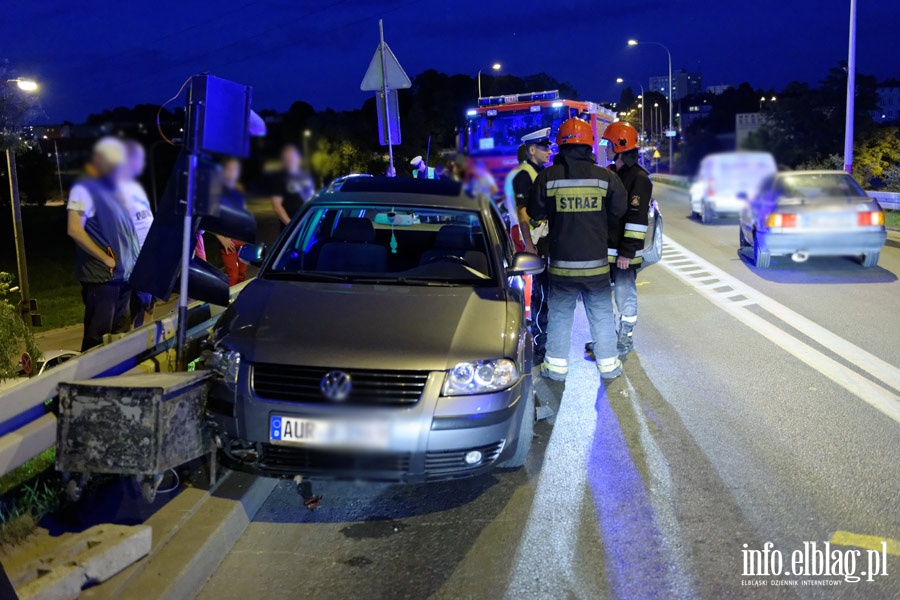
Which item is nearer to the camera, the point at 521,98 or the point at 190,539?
the point at 190,539

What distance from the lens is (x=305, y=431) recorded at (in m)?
3.89

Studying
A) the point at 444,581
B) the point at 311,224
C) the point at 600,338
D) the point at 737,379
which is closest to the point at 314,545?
the point at 444,581

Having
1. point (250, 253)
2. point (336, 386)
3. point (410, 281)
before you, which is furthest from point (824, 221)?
point (336, 386)

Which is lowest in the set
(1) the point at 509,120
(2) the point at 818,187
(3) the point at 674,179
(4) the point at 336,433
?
(4) the point at 336,433

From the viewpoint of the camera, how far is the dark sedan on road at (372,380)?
3.90m

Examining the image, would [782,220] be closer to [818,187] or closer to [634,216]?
[818,187]

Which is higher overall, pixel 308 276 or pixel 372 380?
pixel 308 276

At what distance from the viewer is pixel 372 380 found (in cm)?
393

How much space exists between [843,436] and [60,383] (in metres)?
4.65

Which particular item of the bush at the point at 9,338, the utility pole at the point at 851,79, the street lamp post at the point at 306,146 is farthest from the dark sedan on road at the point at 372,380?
the utility pole at the point at 851,79

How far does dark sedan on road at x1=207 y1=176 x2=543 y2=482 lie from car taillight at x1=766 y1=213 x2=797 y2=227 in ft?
27.3

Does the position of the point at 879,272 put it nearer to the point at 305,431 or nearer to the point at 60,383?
the point at 305,431

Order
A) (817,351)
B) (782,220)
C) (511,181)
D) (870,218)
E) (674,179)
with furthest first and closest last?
(674,179) < (782,220) < (870,218) < (511,181) < (817,351)

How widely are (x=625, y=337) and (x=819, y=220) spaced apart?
232 inches
